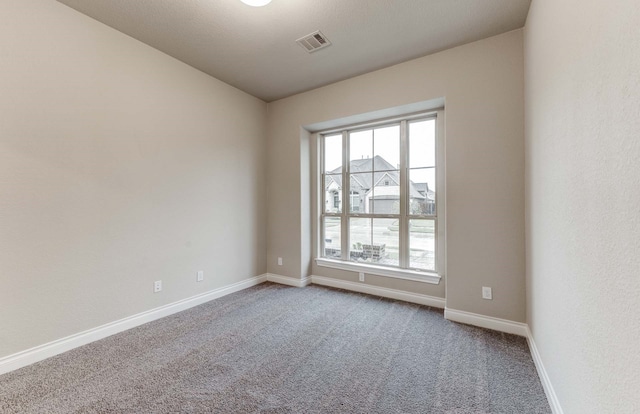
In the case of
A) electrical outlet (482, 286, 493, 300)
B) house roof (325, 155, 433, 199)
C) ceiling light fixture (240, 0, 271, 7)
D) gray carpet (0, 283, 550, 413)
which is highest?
ceiling light fixture (240, 0, 271, 7)

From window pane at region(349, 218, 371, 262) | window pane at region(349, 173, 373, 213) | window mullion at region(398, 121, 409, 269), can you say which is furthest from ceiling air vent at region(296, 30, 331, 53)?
window pane at region(349, 218, 371, 262)

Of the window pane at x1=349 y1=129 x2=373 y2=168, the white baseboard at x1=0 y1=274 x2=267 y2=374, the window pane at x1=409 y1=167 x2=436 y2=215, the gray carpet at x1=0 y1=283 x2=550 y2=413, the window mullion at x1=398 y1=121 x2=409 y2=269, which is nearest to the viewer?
the gray carpet at x1=0 y1=283 x2=550 y2=413

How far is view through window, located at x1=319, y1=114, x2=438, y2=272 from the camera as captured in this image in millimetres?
3262

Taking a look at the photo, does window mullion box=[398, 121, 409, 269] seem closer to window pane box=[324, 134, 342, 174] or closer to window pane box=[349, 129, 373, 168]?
window pane box=[349, 129, 373, 168]

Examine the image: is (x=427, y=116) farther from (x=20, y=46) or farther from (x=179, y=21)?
(x=20, y=46)

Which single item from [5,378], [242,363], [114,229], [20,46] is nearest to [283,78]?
[20,46]

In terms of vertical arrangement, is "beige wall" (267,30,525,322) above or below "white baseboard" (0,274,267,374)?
above

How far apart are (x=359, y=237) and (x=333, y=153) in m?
1.38

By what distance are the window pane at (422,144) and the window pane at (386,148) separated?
7.2 inches

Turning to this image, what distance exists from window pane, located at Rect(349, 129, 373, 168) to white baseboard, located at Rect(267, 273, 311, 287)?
1.85 m

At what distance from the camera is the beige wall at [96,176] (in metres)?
1.95

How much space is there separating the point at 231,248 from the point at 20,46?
106 inches

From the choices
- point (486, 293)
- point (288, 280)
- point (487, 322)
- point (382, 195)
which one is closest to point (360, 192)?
point (382, 195)

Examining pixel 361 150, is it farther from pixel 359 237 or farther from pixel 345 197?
pixel 359 237
